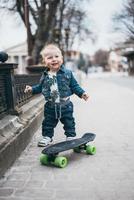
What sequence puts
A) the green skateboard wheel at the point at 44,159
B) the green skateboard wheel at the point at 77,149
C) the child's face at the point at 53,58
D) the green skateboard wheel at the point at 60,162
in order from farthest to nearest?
the child's face at the point at 53,58 < the green skateboard wheel at the point at 77,149 < the green skateboard wheel at the point at 44,159 < the green skateboard wheel at the point at 60,162

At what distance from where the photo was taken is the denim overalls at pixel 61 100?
20.4 feet

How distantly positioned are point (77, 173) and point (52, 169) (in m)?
0.37

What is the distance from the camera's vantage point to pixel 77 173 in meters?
4.88

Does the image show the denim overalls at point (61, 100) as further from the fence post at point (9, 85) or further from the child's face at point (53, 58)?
the fence post at point (9, 85)

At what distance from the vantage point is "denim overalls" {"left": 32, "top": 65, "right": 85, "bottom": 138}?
623cm

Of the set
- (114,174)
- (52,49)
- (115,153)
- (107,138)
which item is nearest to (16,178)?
(114,174)

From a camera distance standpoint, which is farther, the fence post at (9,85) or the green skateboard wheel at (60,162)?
the fence post at (9,85)

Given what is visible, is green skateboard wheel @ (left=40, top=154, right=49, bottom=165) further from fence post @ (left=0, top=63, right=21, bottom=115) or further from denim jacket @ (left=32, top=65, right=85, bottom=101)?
fence post @ (left=0, top=63, right=21, bottom=115)

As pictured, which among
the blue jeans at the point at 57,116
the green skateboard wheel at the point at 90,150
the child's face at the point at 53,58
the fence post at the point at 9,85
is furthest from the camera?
the fence post at the point at 9,85

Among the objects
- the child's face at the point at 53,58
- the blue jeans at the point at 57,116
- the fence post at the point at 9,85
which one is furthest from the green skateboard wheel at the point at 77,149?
the fence post at the point at 9,85

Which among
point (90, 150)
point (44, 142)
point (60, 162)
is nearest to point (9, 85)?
point (44, 142)

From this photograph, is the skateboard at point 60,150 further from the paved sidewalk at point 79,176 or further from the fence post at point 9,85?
the fence post at point 9,85

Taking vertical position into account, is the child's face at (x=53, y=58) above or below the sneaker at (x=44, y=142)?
above

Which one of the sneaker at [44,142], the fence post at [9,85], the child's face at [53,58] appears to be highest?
the child's face at [53,58]
